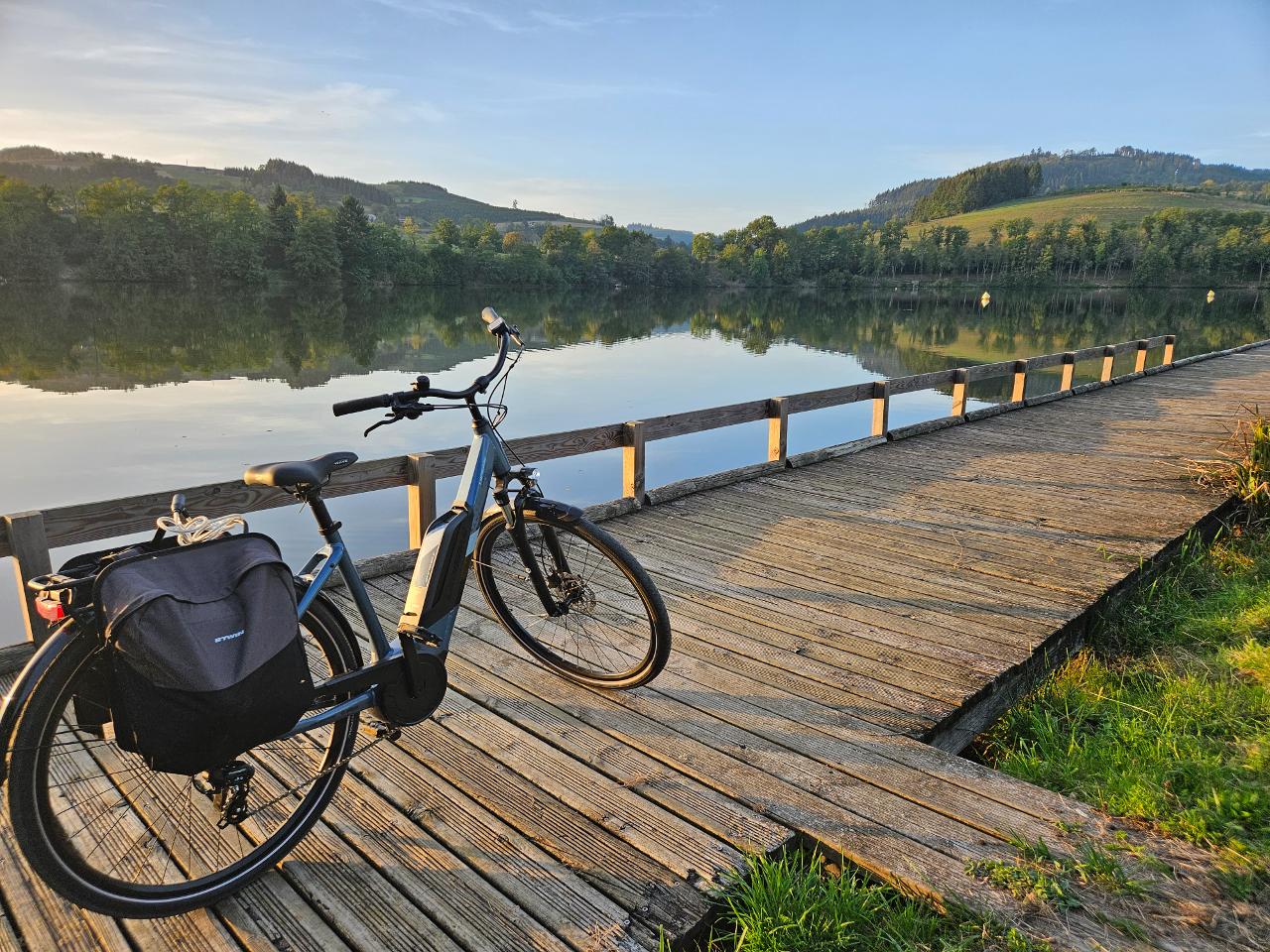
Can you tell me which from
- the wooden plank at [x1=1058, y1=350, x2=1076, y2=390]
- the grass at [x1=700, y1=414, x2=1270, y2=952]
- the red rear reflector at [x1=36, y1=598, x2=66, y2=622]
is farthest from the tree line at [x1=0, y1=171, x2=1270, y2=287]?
the grass at [x1=700, y1=414, x2=1270, y2=952]

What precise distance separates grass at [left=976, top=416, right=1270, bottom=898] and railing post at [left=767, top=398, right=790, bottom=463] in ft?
10.1

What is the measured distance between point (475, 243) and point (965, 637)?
8753cm

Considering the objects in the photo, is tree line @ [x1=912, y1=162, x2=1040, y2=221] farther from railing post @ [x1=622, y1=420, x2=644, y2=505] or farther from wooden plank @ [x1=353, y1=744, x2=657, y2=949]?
wooden plank @ [x1=353, y1=744, x2=657, y2=949]

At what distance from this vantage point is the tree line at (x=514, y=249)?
6431cm

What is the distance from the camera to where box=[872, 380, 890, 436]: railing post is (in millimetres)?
8312

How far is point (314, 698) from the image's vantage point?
2.09 m

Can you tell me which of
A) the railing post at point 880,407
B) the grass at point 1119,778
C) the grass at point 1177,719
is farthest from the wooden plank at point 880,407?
the grass at point 1119,778

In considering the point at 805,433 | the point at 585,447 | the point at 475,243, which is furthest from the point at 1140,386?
the point at 475,243

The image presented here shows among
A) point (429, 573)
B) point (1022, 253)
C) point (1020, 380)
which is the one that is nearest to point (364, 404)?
point (429, 573)

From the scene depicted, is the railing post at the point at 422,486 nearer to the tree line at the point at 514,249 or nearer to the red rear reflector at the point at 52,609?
the red rear reflector at the point at 52,609

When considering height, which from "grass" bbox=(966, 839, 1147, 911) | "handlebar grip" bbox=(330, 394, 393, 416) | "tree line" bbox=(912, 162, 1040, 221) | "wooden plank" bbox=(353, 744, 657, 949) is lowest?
"wooden plank" bbox=(353, 744, 657, 949)

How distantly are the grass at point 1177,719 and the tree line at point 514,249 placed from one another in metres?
74.6

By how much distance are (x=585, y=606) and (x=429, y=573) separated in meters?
0.88

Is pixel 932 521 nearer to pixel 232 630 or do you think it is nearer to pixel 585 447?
pixel 585 447
